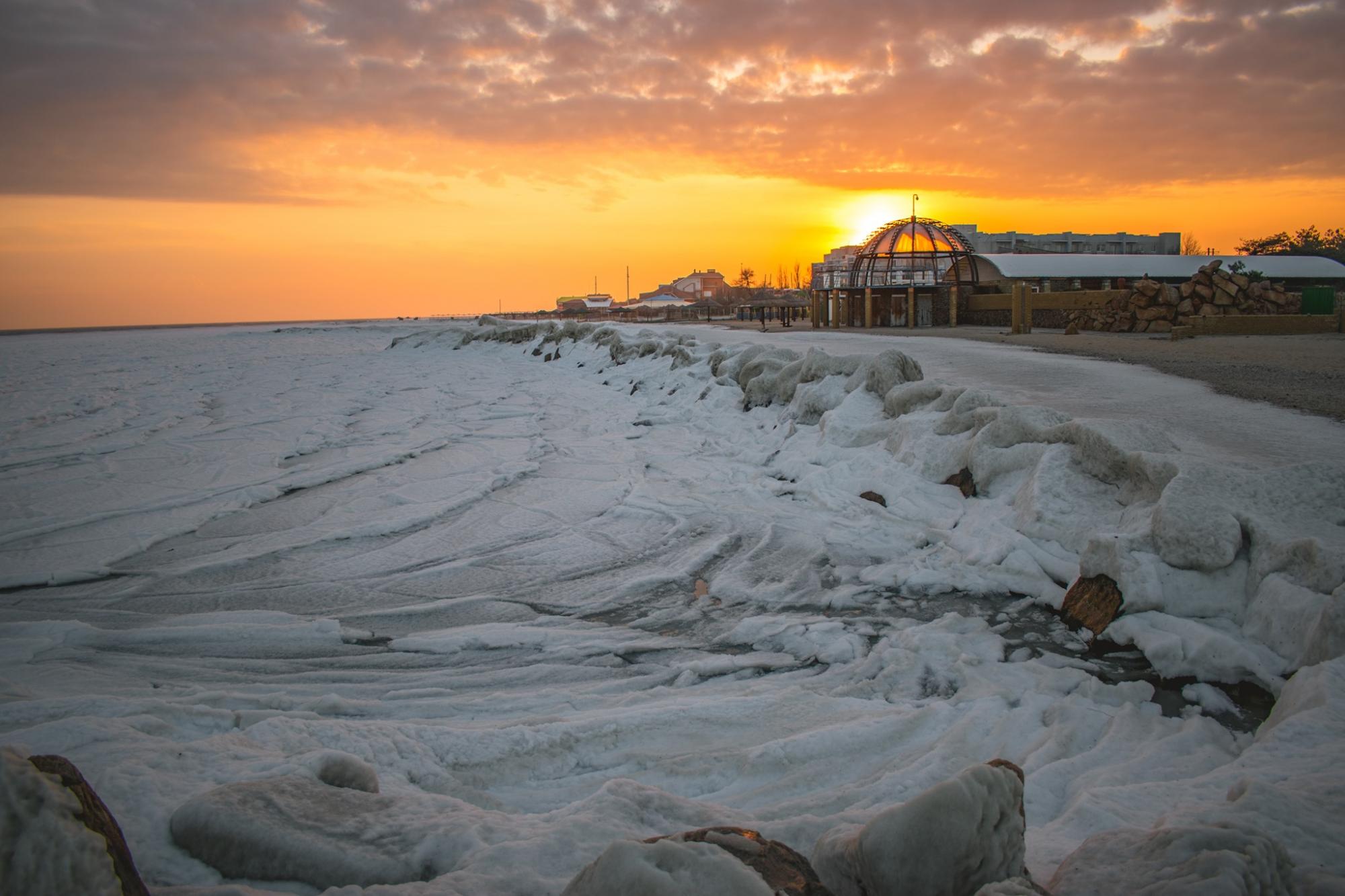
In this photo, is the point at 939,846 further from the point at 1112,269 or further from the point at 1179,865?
the point at 1112,269

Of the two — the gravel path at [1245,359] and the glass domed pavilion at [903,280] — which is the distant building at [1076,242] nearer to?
the glass domed pavilion at [903,280]

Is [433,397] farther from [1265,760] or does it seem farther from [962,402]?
[1265,760]

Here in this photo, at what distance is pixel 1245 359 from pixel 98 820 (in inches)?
446

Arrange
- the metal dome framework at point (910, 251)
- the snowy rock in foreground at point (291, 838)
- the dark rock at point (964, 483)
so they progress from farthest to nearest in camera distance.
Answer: the metal dome framework at point (910, 251), the dark rock at point (964, 483), the snowy rock in foreground at point (291, 838)

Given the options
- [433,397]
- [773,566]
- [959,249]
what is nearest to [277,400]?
[433,397]

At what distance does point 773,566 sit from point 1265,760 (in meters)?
2.79

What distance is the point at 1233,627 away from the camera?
129 inches

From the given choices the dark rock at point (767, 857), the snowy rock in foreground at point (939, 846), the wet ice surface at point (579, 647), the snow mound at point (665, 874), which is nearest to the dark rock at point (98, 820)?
the wet ice surface at point (579, 647)

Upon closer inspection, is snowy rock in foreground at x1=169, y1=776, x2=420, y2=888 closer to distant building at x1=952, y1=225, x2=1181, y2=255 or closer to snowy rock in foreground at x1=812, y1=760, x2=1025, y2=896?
snowy rock in foreground at x1=812, y1=760, x2=1025, y2=896

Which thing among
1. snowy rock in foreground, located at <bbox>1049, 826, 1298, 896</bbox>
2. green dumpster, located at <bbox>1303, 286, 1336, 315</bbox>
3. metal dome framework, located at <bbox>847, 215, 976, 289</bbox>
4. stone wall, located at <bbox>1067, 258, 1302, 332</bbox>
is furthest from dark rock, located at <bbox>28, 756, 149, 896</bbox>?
metal dome framework, located at <bbox>847, 215, 976, 289</bbox>

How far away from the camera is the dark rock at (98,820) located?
1.47 m

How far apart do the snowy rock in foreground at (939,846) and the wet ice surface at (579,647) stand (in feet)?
0.95

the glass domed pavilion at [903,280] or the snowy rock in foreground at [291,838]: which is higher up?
the glass domed pavilion at [903,280]

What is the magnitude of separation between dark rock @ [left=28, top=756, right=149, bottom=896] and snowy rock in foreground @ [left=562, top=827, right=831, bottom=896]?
777mm
